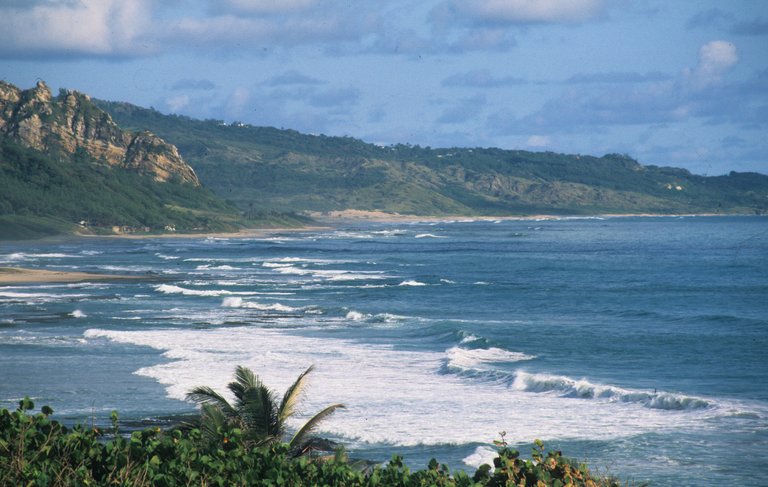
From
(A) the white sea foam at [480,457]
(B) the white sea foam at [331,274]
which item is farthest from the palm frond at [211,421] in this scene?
(B) the white sea foam at [331,274]

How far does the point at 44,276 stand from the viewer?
233 feet

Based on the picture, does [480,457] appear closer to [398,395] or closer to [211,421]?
[211,421]

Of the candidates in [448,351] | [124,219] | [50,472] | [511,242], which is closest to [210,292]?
[448,351]

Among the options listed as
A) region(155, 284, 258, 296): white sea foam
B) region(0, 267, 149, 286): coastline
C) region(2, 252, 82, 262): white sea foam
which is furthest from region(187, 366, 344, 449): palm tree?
region(2, 252, 82, 262): white sea foam

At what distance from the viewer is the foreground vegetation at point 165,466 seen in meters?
10.6

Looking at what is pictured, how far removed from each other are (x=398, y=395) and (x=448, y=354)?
8.01 metres

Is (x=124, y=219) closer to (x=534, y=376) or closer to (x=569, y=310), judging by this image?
(x=569, y=310)

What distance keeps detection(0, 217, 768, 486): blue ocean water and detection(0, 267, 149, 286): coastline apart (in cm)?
301

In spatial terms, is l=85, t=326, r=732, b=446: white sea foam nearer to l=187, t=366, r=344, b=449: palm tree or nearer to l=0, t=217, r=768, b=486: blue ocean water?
l=0, t=217, r=768, b=486: blue ocean water

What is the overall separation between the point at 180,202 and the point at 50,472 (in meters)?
187

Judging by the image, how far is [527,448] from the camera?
931 inches

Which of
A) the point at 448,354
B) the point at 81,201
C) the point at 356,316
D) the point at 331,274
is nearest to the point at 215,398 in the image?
the point at 448,354

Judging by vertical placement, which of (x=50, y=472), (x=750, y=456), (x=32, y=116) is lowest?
(x=750, y=456)

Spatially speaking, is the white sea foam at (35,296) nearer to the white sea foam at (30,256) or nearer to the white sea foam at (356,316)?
the white sea foam at (356,316)
